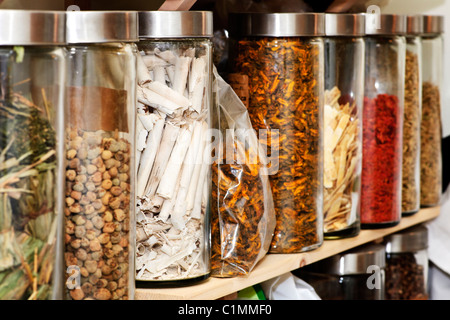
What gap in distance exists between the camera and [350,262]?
108cm

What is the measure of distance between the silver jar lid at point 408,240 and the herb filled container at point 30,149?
0.79 meters

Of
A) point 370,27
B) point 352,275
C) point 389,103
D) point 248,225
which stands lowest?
point 352,275

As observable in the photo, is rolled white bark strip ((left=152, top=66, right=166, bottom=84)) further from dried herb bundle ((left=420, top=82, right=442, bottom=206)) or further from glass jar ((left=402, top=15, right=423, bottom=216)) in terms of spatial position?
dried herb bundle ((left=420, top=82, right=442, bottom=206))

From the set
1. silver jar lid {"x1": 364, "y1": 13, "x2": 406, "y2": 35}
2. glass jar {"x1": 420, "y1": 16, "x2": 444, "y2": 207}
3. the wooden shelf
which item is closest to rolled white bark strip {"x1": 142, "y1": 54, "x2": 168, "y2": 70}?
the wooden shelf

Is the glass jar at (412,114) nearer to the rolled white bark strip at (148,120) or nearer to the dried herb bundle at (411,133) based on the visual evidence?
the dried herb bundle at (411,133)

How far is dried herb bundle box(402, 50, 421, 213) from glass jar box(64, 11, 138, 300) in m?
0.61

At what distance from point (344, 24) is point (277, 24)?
152 millimetres

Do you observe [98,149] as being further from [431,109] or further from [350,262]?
[431,109]

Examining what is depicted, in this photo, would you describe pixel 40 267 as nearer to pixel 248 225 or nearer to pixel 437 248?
pixel 248 225

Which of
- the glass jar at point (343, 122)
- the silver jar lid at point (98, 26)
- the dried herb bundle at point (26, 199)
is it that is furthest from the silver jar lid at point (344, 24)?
the dried herb bundle at point (26, 199)

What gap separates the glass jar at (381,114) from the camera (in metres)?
1.05

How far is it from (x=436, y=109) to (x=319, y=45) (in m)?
0.45

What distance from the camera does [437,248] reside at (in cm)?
132

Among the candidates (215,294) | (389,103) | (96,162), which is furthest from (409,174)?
(96,162)
